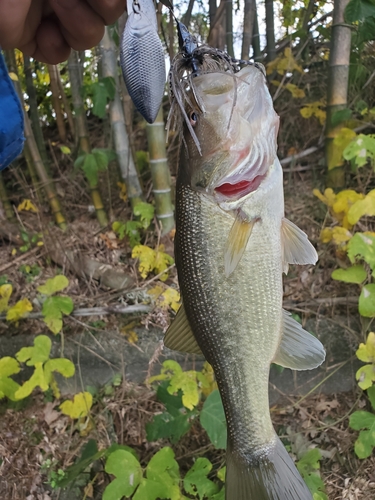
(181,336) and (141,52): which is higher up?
(141,52)

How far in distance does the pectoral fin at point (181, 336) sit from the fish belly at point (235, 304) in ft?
0.12

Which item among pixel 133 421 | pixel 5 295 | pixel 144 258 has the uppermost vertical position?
pixel 144 258

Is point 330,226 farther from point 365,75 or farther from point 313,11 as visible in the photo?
point 313,11

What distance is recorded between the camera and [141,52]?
94cm

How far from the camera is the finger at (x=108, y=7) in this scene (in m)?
1.22

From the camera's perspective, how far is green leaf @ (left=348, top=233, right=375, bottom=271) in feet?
7.44

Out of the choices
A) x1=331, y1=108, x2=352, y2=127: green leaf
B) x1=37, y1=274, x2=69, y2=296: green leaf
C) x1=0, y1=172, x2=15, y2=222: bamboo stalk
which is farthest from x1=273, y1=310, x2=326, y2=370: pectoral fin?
x1=0, y1=172, x2=15, y2=222: bamboo stalk

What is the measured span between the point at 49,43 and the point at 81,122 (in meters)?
2.00

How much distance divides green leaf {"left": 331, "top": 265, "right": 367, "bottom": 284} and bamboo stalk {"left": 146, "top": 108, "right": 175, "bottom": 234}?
1340mm

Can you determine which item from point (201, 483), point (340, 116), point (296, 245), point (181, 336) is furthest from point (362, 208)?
point (201, 483)

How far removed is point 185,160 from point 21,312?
7.05 feet

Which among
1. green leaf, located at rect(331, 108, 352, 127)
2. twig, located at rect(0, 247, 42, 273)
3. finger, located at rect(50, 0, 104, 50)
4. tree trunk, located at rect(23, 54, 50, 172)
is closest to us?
finger, located at rect(50, 0, 104, 50)

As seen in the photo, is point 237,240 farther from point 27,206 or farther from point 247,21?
point 27,206

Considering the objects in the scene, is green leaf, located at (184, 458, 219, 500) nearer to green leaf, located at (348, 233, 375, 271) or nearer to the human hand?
green leaf, located at (348, 233, 375, 271)
